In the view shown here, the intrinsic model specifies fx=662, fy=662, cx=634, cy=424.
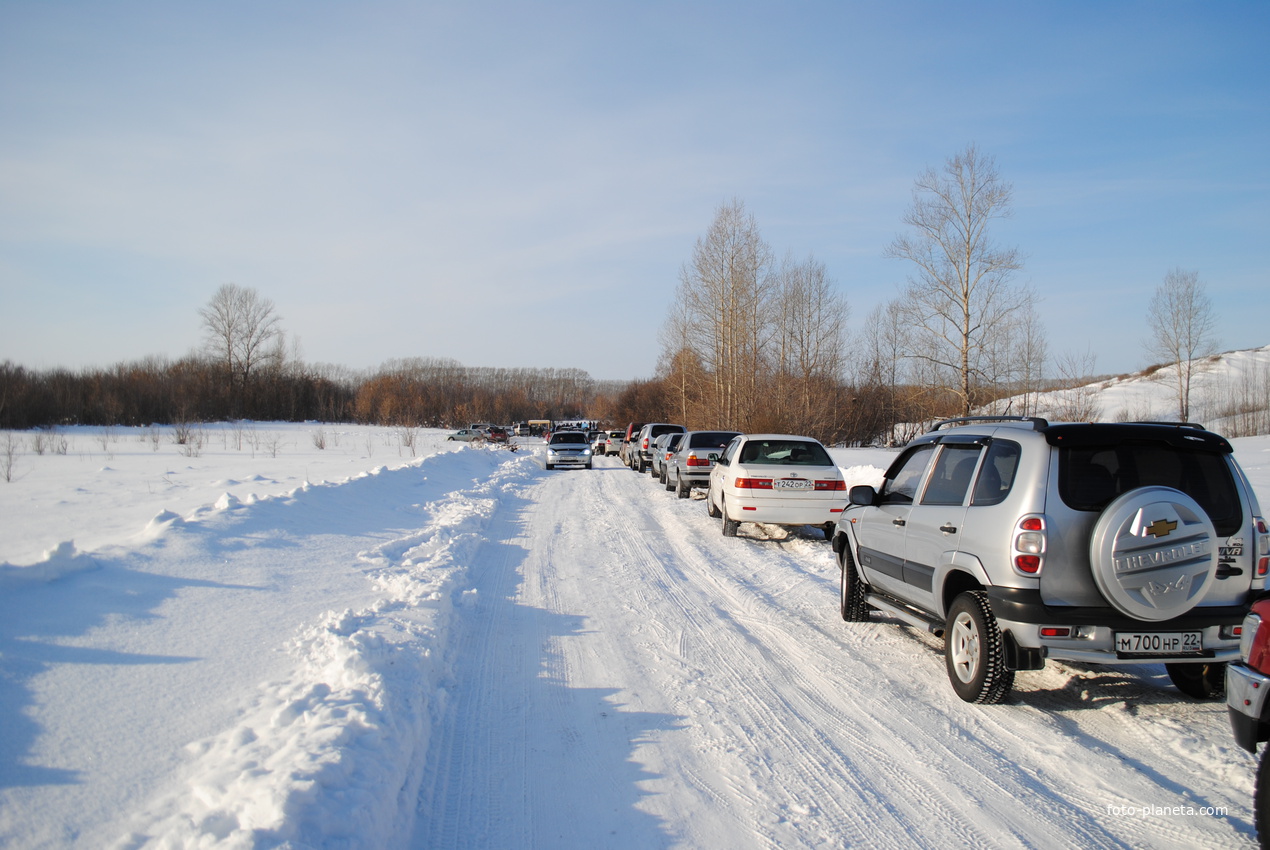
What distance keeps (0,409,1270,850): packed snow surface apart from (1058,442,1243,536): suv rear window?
4.74ft

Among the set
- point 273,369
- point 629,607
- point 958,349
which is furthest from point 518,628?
point 273,369

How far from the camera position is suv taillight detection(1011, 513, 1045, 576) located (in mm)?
4258

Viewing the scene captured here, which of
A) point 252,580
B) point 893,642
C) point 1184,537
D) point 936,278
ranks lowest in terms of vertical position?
point 893,642

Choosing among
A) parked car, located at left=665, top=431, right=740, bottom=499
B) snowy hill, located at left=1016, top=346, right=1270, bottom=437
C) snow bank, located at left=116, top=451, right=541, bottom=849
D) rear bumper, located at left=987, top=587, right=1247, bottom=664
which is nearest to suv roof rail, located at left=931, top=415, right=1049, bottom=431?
rear bumper, located at left=987, top=587, right=1247, bottom=664

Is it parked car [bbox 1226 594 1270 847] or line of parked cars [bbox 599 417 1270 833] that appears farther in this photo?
line of parked cars [bbox 599 417 1270 833]

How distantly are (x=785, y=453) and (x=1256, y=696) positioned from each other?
28.7 feet

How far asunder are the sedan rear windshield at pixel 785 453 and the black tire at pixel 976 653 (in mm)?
6353

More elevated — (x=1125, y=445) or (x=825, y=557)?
(x=1125, y=445)

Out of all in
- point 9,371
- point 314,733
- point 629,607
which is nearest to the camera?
point 314,733

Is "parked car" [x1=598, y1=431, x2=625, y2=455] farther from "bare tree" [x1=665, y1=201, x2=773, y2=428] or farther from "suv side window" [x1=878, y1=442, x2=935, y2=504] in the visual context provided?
"suv side window" [x1=878, y1=442, x2=935, y2=504]

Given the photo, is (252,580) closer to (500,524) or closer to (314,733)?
(314,733)

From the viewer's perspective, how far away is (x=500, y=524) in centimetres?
1291

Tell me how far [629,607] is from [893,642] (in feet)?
8.79

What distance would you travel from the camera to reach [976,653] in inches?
186
